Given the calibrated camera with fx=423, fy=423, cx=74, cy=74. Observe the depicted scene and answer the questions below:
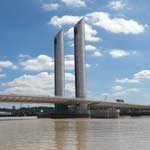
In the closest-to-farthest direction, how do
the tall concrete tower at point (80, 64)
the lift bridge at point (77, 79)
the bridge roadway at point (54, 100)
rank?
1. the bridge roadway at point (54, 100)
2. the lift bridge at point (77, 79)
3. the tall concrete tower at point (80, 64)

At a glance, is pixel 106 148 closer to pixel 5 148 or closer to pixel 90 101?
pixel 5 148

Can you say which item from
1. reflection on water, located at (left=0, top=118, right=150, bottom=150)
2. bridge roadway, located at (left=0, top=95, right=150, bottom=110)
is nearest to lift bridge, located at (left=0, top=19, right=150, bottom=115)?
bridge roadway, located at (left=0, top=95, right=150, bottom=110)

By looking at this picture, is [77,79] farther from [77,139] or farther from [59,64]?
[77,139]

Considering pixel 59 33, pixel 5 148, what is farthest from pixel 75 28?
pixel 5 148

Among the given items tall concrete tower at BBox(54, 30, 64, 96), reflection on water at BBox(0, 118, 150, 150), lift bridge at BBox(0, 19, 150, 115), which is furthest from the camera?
tall concrete tower at BBox(54, 30, 64, 96)

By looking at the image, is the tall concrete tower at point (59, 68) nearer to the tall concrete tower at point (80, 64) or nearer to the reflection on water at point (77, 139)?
the tall concrete tower at point (80, 64)

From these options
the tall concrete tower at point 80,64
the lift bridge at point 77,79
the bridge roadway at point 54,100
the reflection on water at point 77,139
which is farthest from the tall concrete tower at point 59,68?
the reflection on water at point 77,139

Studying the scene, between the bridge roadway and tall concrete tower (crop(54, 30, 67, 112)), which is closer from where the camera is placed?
the bridge roadway

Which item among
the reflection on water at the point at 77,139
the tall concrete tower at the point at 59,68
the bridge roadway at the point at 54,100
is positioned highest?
the tall concrete tower at the point at 59,68

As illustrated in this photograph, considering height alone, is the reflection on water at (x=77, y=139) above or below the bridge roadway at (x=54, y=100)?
below

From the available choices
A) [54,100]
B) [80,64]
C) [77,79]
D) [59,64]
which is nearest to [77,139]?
[54,100]

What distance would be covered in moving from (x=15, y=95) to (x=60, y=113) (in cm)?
4371

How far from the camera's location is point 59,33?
590 feet

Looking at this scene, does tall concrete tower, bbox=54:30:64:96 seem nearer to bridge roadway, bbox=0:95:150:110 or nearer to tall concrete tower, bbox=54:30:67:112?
tall concrete tower, bbox=54:30:67:112
